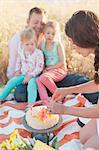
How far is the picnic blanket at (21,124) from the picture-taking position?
132 inches

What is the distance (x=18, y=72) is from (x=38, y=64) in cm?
25

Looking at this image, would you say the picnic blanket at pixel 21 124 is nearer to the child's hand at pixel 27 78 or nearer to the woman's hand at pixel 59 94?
the child's hand at pixel 27 78

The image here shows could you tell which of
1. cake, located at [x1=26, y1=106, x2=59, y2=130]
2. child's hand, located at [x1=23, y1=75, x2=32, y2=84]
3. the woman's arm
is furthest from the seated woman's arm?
child's hand, located at [x1=23, y1=75, x2=32, y2=84]

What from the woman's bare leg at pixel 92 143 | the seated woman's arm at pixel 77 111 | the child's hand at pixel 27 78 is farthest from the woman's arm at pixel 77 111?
the child's hand at pixel 27 78

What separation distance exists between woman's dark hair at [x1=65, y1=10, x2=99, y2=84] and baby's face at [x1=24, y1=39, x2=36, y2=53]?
1.24 metres

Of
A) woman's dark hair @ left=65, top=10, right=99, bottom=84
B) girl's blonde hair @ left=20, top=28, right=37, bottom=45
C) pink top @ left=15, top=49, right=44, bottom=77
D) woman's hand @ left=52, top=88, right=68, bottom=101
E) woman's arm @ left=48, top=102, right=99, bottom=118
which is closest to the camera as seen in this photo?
woman's dark hair @ left=65, top=10, right=99, bottom=84

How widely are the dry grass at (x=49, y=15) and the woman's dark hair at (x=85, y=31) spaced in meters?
1.84

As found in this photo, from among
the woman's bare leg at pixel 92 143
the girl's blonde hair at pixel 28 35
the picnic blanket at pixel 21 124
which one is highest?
the girl's blonde hair at pixel 28 35

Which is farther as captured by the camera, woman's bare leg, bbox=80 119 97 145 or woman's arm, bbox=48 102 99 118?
woman's bare leg, bbox=80 119 97 145

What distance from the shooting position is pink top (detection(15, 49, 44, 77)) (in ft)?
13.5

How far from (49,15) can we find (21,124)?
7.81 feet

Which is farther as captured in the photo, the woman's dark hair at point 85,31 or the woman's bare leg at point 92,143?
the woman's bare leg at point 92,143

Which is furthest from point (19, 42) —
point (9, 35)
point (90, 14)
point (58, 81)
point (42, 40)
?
point (90, 14)

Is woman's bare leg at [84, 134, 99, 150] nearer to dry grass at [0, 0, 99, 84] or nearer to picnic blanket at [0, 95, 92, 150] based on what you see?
picnic blanket at [0, 95, 92, 150]
